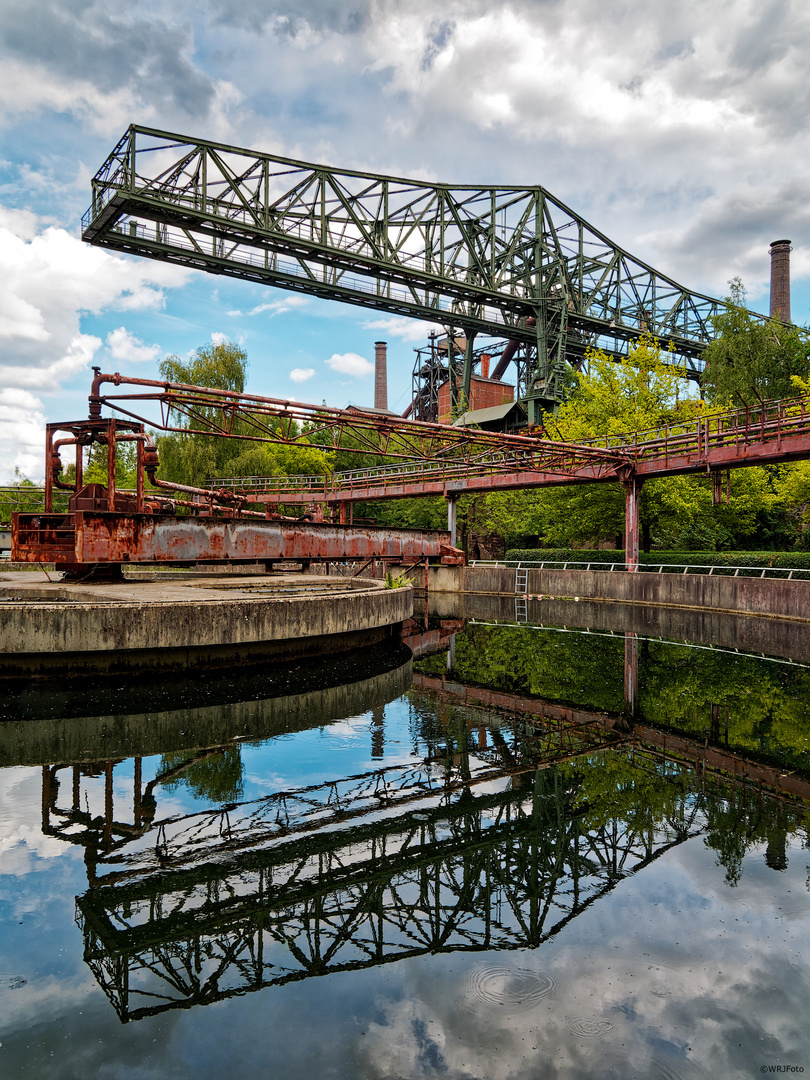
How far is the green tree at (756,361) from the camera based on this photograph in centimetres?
3659

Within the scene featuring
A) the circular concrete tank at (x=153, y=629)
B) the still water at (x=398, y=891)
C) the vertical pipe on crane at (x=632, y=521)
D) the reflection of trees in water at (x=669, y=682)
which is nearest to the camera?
the still water at (x=398, y=891)

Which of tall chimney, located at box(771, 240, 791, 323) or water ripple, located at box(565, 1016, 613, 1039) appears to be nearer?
water ripple, located at box(565, 1016, 613, 1039)

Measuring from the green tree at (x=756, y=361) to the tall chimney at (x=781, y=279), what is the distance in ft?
84.4

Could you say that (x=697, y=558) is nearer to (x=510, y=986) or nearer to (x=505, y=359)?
(x=510, y=986)

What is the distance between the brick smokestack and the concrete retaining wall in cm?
6000

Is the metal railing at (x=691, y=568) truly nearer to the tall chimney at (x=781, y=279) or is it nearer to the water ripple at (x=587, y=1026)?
the water ripple at (x=587, y=1026)

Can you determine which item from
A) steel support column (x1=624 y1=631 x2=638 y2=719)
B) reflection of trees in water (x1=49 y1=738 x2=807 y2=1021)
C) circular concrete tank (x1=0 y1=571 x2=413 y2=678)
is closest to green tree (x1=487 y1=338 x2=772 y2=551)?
steel support column (x1=624 y1=631 x2=638 y2=719)

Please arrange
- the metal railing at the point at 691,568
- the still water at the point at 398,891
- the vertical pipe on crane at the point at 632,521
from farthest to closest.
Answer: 1. the vertical pipe on crane at the point at 632,521
2. the metal railing at the point at 691,568
3. the still water at the point at 398,891

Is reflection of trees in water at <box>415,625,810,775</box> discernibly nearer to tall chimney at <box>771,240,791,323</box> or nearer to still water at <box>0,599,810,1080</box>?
still water at <box>0,599,810,1080</box>

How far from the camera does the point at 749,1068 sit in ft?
10.7

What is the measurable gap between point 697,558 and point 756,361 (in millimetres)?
18072

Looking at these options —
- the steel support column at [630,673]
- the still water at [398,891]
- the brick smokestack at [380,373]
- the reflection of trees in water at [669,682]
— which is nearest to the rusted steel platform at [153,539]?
the still water at [398,891]

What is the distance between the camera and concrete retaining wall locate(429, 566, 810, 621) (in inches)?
787

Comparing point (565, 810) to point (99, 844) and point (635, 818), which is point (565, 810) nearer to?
point (635, 818)
